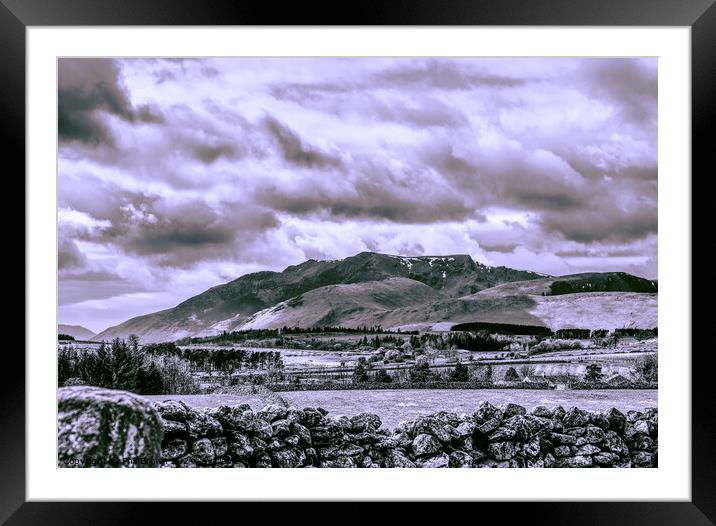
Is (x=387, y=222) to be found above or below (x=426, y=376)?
above

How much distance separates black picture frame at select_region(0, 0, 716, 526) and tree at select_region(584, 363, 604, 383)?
90cm

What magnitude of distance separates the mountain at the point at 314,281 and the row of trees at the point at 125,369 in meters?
0.28

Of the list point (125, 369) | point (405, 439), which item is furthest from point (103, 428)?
point (405, 439)

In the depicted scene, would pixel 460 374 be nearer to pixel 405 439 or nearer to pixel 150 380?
pixel 405 439

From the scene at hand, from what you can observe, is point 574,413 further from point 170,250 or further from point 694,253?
point 170,250

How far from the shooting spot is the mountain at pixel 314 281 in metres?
4.89

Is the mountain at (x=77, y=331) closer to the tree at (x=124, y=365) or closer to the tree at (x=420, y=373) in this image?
the tree at (x=124, y=365)

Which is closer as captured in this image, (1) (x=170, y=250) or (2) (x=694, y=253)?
(2) (x=694, y=253)

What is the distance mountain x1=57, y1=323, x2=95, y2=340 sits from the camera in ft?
15.4

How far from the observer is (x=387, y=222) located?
5.01m

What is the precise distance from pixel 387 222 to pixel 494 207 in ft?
3.16

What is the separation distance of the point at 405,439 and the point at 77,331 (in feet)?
9.63

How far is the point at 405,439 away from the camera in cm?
473
